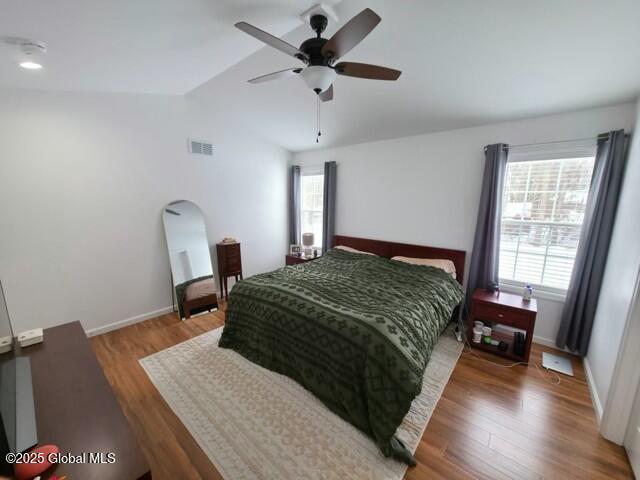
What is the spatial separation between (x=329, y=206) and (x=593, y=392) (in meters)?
3.49

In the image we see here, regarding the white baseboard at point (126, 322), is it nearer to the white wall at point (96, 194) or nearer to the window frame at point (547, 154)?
the white wall at point (96, 194)

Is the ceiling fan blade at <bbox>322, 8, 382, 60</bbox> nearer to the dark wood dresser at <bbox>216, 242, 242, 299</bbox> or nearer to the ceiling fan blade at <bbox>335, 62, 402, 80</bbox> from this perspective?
the ceiling fan blade at <bbox>335, 62, 402, 80</bbox>

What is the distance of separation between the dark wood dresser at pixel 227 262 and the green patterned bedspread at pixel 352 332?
4.21ft

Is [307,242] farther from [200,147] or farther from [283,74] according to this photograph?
[283,74]

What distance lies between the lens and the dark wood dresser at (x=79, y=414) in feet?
2.82

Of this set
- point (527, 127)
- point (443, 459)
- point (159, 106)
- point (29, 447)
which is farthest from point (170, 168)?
point (527, 127)

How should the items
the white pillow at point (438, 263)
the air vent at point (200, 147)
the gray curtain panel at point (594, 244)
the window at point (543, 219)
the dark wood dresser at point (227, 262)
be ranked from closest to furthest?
the gray curtain panel at point (594, 244) → the window at point (543, 219) → the white pillow at point (438, 263) → the air vent at point (200, 147) → the dark wood dresser at point (227, 262)

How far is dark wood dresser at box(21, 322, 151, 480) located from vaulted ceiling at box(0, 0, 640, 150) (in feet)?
5.86

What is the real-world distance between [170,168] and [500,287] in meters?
4.24

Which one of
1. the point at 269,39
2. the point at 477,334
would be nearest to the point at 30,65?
the point at 269,39

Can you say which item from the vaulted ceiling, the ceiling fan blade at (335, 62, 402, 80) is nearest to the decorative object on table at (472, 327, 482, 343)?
the vaulted ceiling

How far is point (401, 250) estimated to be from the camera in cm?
359

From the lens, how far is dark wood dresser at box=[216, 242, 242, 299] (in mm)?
3689

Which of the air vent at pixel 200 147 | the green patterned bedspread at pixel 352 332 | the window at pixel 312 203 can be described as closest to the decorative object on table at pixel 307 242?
the window at pixel 312 203
